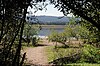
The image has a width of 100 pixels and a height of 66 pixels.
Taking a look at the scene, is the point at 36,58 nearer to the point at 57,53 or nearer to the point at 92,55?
the point at 57,53

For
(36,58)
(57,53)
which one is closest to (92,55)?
(36,58)

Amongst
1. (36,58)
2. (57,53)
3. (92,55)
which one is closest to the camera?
(92,55)

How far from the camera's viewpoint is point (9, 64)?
13.9 metres

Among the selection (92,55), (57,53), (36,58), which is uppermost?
(92,55)

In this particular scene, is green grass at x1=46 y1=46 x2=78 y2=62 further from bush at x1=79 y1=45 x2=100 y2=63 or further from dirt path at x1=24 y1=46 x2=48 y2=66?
bush at x1=79 y1=45 x2=100 y2=63

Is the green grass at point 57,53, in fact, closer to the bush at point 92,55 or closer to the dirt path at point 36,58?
the dirt path at point 36,58

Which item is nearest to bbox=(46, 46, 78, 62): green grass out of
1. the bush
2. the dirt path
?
the dirt path

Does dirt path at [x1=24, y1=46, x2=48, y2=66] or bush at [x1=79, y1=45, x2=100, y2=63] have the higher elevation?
bush at [x1=79, y1=45, x2=100, y2=63]

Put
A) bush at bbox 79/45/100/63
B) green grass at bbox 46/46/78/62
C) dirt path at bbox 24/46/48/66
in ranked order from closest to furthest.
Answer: bush at bbox 79/45/100/63
dirt path at bbox 24/46/48/66
green grass at bbox 46/46/78/62

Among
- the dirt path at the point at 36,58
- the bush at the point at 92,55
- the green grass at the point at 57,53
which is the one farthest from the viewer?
the green grass at the point at 57,53

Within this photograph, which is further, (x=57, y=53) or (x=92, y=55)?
(x=57, y=53)

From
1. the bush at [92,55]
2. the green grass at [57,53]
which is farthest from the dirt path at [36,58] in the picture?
the bush at [92,55]

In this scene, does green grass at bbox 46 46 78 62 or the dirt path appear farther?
green grass at bbox 46 46 78 62

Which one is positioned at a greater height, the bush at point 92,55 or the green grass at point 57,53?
the bush at point 92,55
